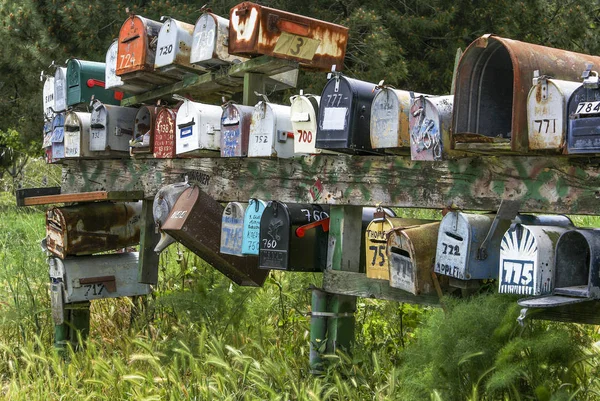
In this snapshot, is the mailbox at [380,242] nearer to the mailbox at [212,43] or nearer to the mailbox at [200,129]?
the mailbox at [200,129]

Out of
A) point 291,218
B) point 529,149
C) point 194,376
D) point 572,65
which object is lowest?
point 194,376

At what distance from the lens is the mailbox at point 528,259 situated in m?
1.96

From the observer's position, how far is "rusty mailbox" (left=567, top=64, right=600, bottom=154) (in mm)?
1863

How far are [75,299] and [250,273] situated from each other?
44.0 inches

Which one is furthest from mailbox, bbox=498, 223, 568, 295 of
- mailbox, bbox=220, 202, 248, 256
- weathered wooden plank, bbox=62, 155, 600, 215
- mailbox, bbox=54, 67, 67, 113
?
mailbox, bbox=54, 67, 67, 113

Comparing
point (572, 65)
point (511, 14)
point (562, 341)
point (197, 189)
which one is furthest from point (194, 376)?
point (511, 14)

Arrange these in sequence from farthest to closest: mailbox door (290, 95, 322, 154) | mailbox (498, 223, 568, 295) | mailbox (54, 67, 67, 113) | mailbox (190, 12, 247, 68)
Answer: mailbox (54, 67, 67, 113), mailbox (190, 12, 247, 68), mailbox door (290, 95, 322, 154), mailbox (498, 223, 568, 295)

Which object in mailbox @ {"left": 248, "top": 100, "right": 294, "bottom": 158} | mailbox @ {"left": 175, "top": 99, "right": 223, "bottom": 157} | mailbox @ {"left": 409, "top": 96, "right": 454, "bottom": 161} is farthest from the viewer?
mailbox @ {"left": 175, "top": 99, "right": 223, "bottom": 157}

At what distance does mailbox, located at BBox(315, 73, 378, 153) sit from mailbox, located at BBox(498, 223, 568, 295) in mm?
638

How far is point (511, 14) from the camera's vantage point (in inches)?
346

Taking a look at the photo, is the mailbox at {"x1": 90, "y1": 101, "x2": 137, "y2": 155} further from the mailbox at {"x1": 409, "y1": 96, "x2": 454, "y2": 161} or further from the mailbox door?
the mailbox at {"x1": 409, "y1": 96, "x2": 454, "y2": 161}

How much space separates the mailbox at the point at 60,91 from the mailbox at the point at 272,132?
1.50 metres

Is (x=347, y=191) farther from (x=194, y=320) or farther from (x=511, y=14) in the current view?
(x=511, y=14)

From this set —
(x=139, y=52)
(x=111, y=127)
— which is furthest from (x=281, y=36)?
(x=111, y=127)
